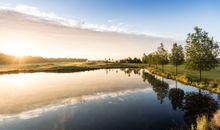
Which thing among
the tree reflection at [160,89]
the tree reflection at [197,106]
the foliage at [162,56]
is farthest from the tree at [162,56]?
the tree reflection at [197,106]

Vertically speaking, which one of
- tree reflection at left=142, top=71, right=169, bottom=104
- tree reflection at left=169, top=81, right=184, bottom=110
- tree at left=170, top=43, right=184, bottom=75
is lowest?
tree reflection at left=169, top=81, right=184, bottom=110

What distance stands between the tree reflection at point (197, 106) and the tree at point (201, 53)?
12809 mm

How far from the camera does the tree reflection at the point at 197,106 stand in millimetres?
22712

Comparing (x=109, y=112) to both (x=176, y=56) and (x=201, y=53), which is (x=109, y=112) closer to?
(x=201, y=53)

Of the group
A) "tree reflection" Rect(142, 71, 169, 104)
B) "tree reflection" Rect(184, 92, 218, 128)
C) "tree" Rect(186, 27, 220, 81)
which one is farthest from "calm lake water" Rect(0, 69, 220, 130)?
"tree" Rect(186, 27, 220, 81)

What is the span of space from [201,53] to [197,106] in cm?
2216

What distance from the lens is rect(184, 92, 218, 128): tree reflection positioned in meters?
22.7

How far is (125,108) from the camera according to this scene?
90.0ft

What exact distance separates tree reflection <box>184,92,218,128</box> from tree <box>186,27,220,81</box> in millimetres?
12809

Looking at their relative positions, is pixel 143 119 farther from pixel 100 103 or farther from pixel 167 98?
pixel 167 98

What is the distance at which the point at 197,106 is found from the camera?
28109 mm

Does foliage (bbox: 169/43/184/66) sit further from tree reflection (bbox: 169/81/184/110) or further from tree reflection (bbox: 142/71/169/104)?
tree reflection (bbox: 169/81/184/110)

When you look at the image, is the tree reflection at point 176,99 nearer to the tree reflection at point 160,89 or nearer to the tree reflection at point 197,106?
the tree reflection at point 197,106

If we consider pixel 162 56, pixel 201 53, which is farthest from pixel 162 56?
pixel 201 53
